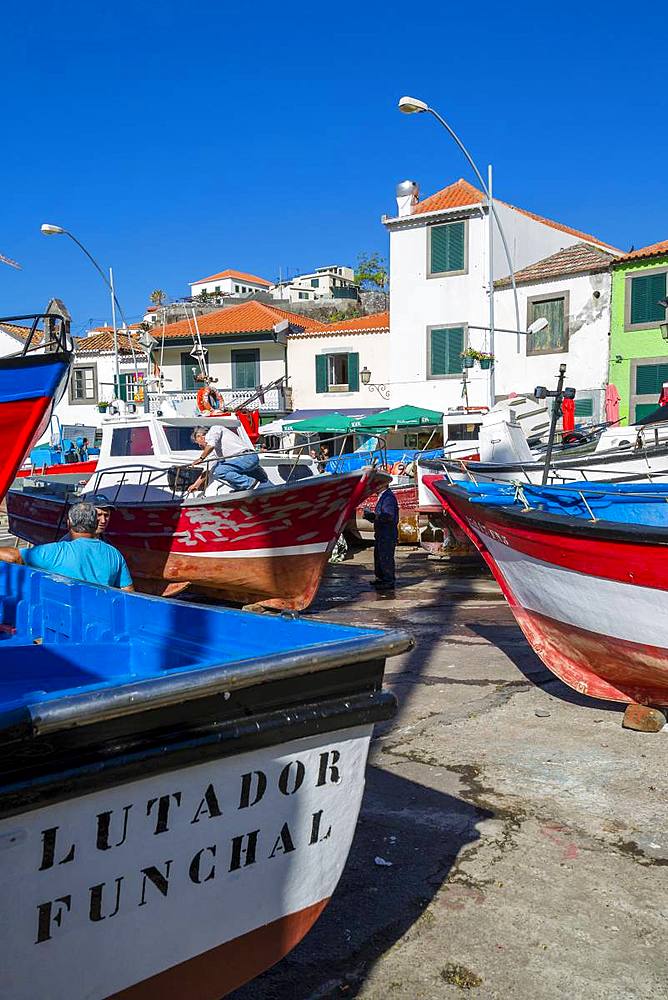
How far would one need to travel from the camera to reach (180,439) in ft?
39.7

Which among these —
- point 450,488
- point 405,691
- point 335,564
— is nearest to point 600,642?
point 405,691

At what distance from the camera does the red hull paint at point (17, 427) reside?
26.5 ft

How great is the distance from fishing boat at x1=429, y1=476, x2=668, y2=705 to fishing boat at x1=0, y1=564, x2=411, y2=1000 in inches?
102

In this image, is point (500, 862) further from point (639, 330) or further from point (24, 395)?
point (639, 330)

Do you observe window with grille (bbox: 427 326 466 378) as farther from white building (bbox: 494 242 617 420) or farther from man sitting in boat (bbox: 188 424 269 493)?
man sitting in boat (bbox: 188 424 269 493)

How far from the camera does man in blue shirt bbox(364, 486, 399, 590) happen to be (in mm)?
11242

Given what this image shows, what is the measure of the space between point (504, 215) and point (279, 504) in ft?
67.2

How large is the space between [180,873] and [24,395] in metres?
6.32

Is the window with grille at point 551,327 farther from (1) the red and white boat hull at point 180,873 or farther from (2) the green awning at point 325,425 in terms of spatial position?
(1) the red and white boat hull at point 180,873

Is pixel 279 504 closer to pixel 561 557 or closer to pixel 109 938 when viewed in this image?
pixel 561 557

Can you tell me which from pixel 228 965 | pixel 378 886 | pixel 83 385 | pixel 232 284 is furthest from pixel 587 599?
pixel 232 284

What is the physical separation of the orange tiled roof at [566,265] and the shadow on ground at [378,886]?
22063 mm

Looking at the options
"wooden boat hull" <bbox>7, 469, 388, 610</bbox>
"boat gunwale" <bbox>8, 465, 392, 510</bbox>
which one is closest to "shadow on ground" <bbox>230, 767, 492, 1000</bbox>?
"boat gunwale" <bbox>8, 465, 392, 510</bbox>

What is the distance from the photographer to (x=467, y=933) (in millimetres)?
3400
